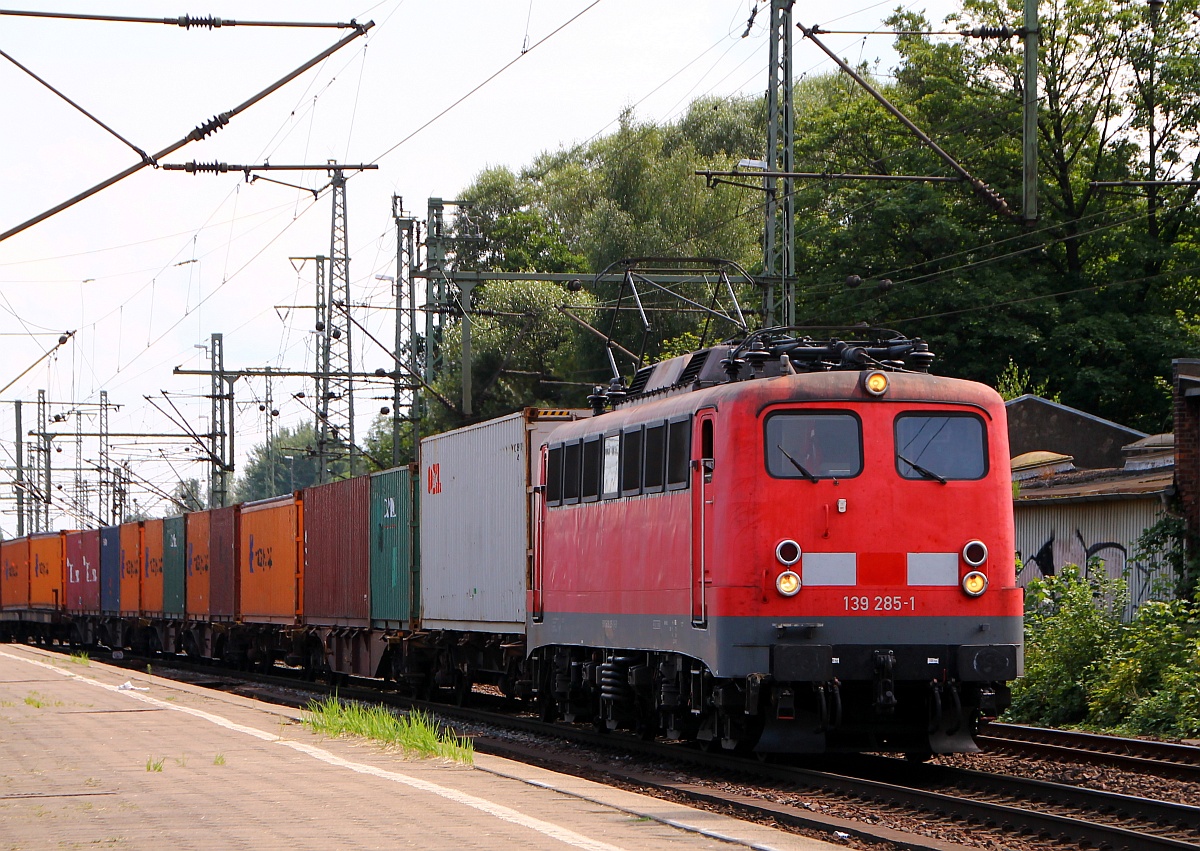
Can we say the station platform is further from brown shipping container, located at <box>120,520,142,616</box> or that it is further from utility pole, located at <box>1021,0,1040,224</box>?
brown shipping container, located at <box>120,520,142,616</box>

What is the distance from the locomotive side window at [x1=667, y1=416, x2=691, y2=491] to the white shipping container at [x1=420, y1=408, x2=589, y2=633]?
3804mm

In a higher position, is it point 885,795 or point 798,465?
point 798,465

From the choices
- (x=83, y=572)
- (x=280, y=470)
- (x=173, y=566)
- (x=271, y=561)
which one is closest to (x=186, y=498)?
(x=83, y=572)

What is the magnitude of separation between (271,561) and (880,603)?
19.3 m

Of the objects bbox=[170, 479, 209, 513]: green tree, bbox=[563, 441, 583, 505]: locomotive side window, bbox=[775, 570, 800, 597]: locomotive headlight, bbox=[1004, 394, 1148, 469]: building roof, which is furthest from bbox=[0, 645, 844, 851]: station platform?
bbox=[170, 479, 209, 513]: green tree

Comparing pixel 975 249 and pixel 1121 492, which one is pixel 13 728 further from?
pixel 975 249

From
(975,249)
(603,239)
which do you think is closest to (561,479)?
(975,249)

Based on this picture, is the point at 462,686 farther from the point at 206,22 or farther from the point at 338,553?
the point at 206,22

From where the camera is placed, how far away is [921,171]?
42844mm

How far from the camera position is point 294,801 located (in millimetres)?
9984

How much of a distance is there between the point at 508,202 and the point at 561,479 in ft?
194

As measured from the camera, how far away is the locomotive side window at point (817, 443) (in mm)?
12336

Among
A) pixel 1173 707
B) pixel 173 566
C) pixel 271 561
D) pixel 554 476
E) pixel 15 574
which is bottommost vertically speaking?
pixel 1173 707

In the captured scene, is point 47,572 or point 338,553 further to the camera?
point 47,572
